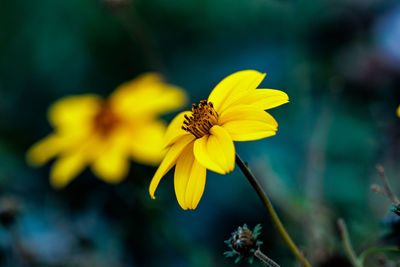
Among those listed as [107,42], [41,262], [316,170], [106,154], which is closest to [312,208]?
[316,170]

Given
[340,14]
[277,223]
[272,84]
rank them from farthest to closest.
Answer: [340,14]
[272,84]
[277,223]

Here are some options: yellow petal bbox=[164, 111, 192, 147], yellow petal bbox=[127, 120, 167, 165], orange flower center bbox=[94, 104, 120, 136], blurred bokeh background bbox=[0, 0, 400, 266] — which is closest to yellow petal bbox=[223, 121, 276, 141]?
yellow petal bbox=[164, 111, 192, 147]

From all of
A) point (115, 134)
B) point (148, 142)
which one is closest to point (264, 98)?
point (148, 142)

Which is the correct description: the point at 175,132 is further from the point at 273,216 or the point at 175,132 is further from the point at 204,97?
the point at 204,97

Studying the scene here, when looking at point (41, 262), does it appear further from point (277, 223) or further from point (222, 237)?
point (277, 223)

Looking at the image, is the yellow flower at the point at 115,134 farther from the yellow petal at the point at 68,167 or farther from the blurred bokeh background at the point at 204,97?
the blurred bokeh background at the point at 204,97

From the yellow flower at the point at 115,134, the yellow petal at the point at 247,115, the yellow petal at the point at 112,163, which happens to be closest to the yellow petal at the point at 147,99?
the yellow flower at the point at 115,134
